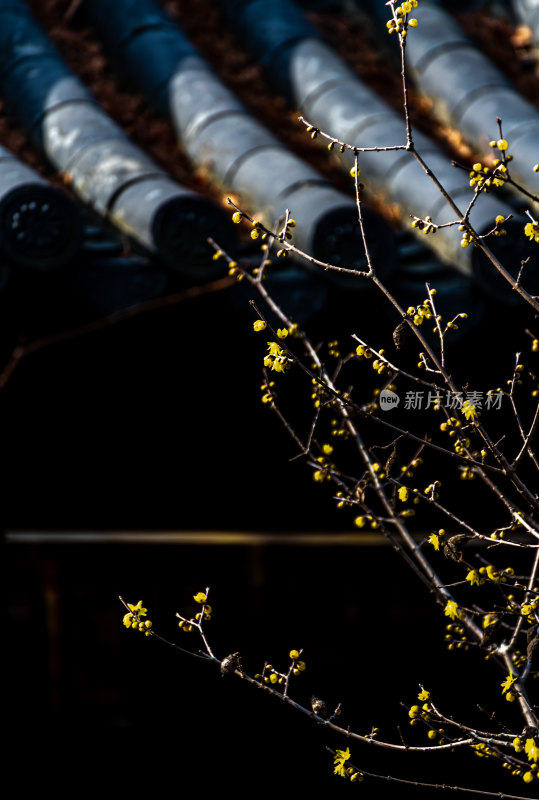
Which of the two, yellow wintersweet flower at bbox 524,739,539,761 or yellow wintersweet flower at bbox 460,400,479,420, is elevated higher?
yellow wintersweet flower at bbox 460,400,479,420

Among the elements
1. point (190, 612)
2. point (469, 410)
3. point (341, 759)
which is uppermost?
point (469, 410)

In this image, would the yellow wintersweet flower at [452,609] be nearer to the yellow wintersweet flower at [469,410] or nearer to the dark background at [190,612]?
the yellow wintersweet flower at [469,410]

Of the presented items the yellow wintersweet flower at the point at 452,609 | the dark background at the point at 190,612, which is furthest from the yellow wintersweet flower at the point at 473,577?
the dark background at the point at 190,612

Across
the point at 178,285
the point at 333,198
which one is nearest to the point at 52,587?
the point at 178,285

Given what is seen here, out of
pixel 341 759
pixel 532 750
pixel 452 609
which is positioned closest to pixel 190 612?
pixel 341 759

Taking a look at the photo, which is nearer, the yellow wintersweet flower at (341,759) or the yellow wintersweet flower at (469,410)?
the yellow wintersweet flower at (469,410)

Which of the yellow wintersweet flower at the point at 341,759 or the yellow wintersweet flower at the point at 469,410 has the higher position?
the yellow wintersweet flower at the point at 469,410

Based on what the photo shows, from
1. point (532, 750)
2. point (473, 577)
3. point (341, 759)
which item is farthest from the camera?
point (341, 759)

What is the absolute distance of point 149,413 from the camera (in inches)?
190

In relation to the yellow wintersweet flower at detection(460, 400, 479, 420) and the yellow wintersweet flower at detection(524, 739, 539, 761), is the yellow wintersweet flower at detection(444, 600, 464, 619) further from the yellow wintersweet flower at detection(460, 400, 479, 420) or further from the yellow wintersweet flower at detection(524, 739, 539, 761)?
the yellow wintersweet flower at detection(460, 400, 479, 420)

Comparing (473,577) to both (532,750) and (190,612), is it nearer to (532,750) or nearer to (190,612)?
(532,750)

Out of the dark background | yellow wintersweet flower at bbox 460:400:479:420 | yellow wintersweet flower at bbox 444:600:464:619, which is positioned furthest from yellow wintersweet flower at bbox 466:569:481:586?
the dark background

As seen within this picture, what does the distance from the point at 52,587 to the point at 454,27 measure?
4047 mm

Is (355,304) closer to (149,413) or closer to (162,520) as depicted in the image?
(149,413)
